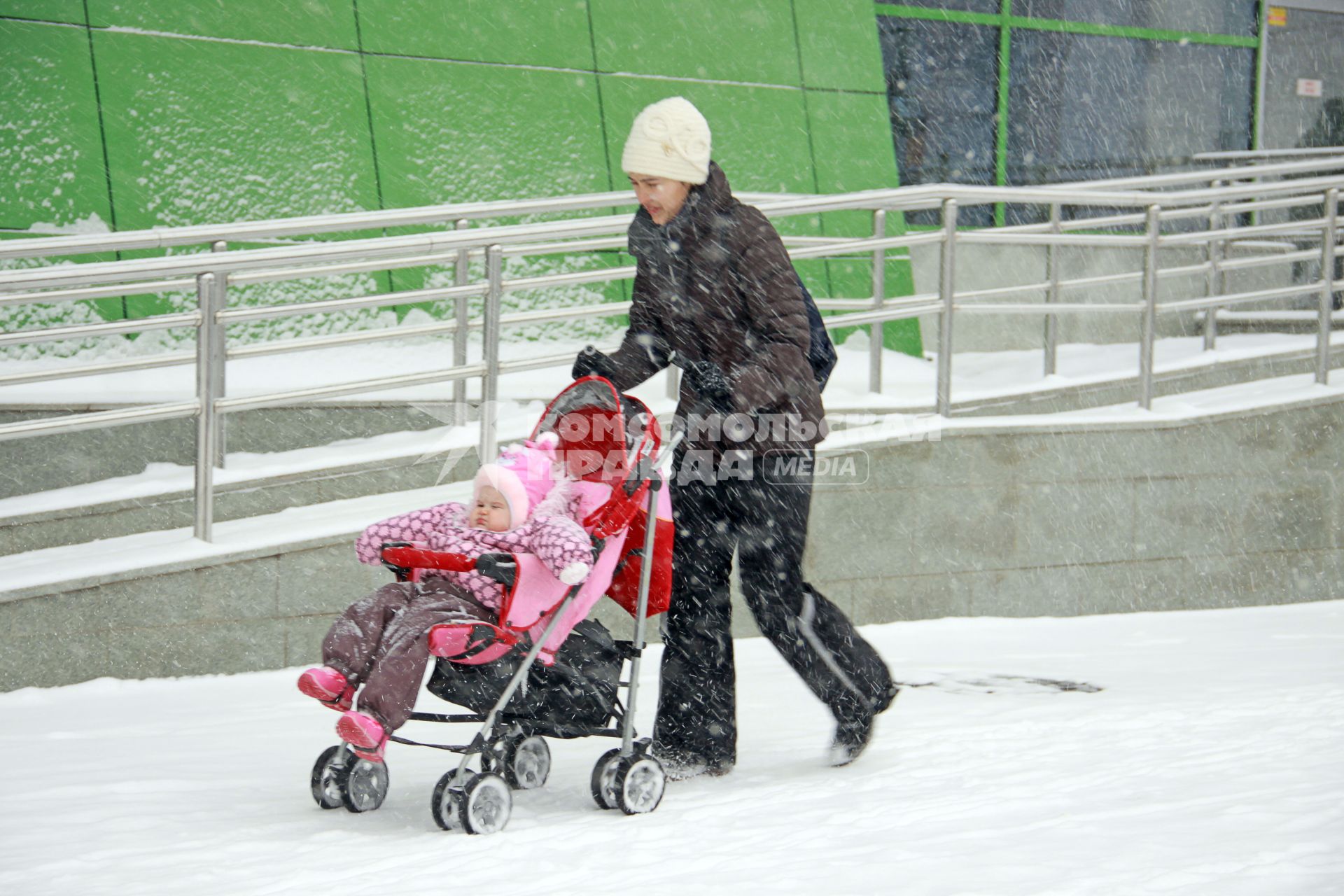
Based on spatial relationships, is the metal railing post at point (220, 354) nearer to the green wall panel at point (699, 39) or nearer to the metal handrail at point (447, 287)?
the metal handrail at point (447, 287)

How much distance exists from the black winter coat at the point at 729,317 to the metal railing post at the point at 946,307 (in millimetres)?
3474

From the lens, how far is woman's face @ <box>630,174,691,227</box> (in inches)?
162

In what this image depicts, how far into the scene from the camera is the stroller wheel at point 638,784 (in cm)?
392

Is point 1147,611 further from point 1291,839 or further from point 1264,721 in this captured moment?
point 1291,839

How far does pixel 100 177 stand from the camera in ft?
26.3

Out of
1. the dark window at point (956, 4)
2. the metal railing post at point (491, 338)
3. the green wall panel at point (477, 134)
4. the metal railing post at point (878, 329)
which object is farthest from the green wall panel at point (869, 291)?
the metal railing post at point (491, 338)

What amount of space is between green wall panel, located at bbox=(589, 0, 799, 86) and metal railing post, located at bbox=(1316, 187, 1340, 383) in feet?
12.2

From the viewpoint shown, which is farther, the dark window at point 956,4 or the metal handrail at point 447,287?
the dark window at point 956,4

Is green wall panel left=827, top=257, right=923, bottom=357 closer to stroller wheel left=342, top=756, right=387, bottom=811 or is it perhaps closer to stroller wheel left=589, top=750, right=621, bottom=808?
stroller wheel left=589, top=750, right=621, bottom=808

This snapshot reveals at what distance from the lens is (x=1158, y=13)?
13.5m

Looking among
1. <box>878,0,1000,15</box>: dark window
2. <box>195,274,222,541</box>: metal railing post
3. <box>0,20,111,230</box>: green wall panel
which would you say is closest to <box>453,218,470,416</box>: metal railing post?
<box>195,274,222,541</box>: metal railing post

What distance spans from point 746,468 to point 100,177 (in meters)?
5.26

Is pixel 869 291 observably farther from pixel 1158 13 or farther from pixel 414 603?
pixel 414 603

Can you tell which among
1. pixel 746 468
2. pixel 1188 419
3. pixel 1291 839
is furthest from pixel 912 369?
pixel 1291 839
